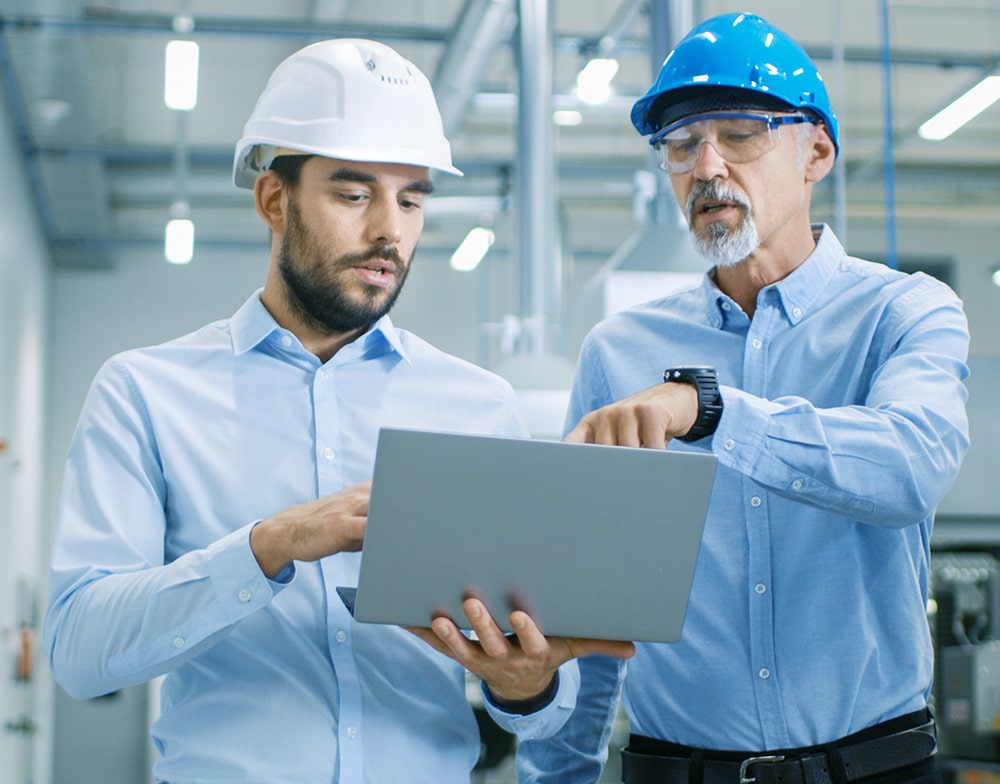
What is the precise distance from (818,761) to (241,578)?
0.77 m

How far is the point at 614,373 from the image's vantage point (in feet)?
6.16

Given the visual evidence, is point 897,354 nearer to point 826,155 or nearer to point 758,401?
point 758,401

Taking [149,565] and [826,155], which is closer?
[149,565]

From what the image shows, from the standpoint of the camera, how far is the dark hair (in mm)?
1681

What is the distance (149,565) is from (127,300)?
9.15m

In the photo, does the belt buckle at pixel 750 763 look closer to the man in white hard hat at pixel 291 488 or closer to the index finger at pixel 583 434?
the man in white hard hat at pixel 291 488

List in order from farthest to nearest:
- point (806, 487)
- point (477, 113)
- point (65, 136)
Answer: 1. point (477, 113)
2. point (65, 136)
3. point (806, 487)

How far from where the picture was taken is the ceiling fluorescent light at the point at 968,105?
5.70 meters

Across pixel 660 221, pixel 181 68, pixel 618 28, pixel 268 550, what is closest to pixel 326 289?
pixel 268 550

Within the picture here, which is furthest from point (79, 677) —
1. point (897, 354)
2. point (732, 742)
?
point (897, 354)

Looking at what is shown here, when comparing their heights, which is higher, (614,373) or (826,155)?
(826,155)

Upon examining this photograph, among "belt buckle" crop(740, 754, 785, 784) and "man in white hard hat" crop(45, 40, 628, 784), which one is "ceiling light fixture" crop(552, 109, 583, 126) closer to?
"man in white hard hat" crop(45, 40, 628, 784)

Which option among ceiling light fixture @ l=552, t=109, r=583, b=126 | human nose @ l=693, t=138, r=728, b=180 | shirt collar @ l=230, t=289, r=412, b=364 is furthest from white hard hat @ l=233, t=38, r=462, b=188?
ceiling light fixture @ l=552, t=109, r=583, b=126

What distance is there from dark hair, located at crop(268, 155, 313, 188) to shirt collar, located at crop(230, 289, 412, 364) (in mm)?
171
